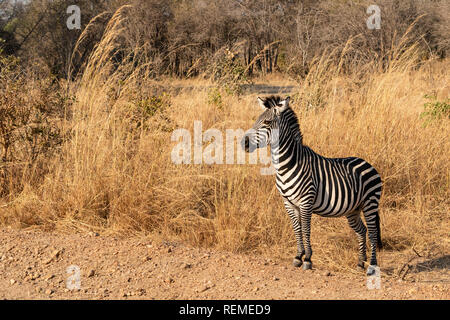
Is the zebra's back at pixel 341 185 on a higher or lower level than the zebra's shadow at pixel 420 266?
higher

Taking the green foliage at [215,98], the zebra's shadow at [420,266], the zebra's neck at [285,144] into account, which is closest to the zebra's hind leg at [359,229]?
the zebra's shadow at [420,266]

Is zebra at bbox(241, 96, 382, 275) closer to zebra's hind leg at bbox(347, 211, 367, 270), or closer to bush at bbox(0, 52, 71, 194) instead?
zebra's hind leg at bbox(347, 211, 367, 270)

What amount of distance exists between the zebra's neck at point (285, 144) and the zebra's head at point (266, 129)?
36mm

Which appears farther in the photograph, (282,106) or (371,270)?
(371,270)

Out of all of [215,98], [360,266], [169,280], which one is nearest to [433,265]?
[360,266]

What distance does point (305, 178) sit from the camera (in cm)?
317

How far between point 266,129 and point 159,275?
126cm

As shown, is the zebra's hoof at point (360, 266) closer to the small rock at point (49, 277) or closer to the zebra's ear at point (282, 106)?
the zebra's ear at point (282, 106)

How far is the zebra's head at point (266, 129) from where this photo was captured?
3.05m

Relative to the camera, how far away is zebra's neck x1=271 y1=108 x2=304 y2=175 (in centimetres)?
313

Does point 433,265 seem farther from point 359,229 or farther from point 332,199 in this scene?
Result: point 332,199

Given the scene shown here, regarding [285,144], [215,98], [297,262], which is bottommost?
[297,262]
